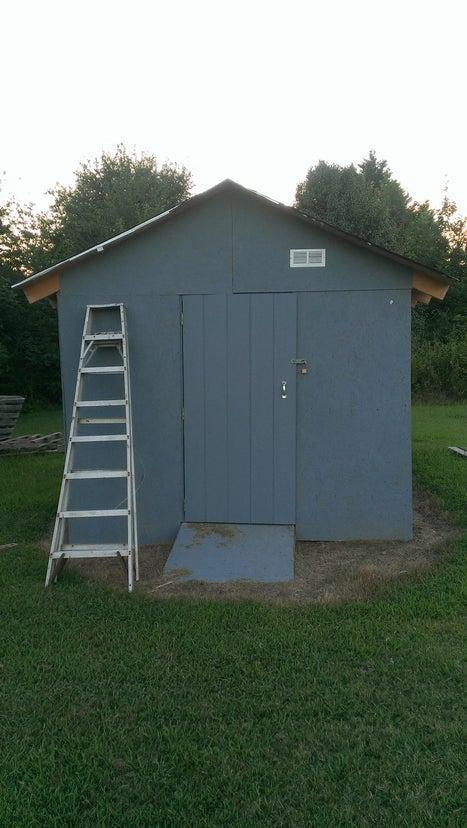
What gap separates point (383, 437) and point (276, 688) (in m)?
3.04

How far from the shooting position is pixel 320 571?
5.27 m

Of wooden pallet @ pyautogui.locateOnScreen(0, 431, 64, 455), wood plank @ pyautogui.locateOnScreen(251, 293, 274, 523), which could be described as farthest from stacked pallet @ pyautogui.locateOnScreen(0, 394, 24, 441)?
wood plank @ pyautogui.locateOnScreen(251, 293, 274, 523)

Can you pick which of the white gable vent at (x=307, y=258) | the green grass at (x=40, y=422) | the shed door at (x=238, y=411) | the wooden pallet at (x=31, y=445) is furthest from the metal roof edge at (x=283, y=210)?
the green grass at (x=40, y=422)

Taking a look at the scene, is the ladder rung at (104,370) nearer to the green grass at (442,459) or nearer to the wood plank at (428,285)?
the wood plank at (428,285)

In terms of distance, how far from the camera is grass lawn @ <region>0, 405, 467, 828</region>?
2551mm

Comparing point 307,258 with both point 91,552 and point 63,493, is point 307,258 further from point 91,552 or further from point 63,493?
point 91,552

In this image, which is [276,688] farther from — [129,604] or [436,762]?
[129,604]

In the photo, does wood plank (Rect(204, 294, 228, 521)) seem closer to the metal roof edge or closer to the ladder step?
the metal roof edge

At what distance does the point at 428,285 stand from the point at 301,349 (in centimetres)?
125

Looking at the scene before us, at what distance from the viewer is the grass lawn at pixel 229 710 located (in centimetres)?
255

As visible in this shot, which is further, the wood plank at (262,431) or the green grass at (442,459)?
the green grass at (442,459)

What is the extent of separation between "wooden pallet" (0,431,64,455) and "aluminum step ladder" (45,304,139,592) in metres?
6.23

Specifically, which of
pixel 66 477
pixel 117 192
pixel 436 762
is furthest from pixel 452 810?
pixel 117 192

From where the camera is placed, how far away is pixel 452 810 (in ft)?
8.16
